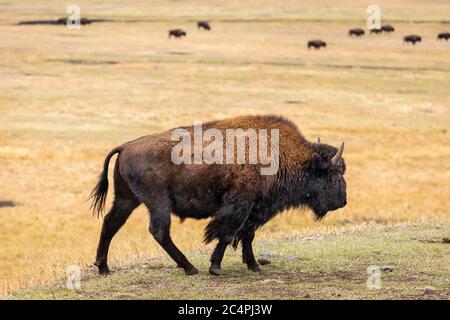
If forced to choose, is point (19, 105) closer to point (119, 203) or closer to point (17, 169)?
point (17, 169)

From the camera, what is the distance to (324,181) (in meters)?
10.5

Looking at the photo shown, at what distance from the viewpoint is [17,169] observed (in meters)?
27.5

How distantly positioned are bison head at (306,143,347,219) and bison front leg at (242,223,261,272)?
0.93 m

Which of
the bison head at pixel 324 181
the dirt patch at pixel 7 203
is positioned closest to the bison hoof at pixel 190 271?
the bison head at pixel 324 181

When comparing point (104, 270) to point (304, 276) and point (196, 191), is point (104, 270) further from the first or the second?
point (304, 276)

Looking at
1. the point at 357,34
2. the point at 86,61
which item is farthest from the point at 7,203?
the point at 357,34

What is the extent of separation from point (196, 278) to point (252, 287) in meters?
0.83

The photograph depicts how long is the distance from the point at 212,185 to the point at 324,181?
1.52 meters

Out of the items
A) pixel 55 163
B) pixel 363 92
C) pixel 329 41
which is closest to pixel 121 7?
pixel 329 41

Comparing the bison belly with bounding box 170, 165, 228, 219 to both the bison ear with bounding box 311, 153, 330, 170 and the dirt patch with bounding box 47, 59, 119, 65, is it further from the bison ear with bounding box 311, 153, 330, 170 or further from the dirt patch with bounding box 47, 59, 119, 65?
the dirt patch with bounding box 47, 59, 119, 65

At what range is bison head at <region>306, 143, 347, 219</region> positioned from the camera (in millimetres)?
10406

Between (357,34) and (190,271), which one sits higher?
(357,34)

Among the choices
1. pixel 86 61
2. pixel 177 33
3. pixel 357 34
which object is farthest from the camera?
pixel 357 34

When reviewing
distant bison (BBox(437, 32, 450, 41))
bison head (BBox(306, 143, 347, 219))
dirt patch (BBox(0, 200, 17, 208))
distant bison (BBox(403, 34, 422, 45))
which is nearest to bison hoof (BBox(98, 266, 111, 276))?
bison head (BBox(306, 143, 347, 219))
